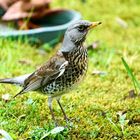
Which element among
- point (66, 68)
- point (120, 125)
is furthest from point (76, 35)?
point (120, 125)

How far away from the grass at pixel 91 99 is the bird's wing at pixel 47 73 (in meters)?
0.28

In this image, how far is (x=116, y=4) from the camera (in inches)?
373

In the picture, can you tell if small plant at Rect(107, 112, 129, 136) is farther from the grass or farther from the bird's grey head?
the bird's grey head

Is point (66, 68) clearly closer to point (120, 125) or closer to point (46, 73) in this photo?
point (46, 73)

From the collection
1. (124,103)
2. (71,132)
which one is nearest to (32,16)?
(124,103)

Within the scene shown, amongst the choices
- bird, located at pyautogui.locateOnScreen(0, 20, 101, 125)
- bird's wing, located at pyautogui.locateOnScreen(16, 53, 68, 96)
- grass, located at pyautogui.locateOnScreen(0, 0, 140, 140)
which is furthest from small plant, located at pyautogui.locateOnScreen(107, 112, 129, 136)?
bird's wing, located at pyautogui.locateOnScreen(16, 53, 68, 96)

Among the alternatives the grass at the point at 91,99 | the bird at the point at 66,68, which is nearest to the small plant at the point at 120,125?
the grass at the point at 91,99

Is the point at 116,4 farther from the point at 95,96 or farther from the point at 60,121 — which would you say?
the point at 60,121

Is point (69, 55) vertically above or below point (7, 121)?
above

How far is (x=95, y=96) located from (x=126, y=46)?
218cm

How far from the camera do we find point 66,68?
15.0 ft

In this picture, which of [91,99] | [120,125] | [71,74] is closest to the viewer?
[71,74]

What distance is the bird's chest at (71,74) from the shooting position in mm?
4539

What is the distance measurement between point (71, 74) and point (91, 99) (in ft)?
3.03
